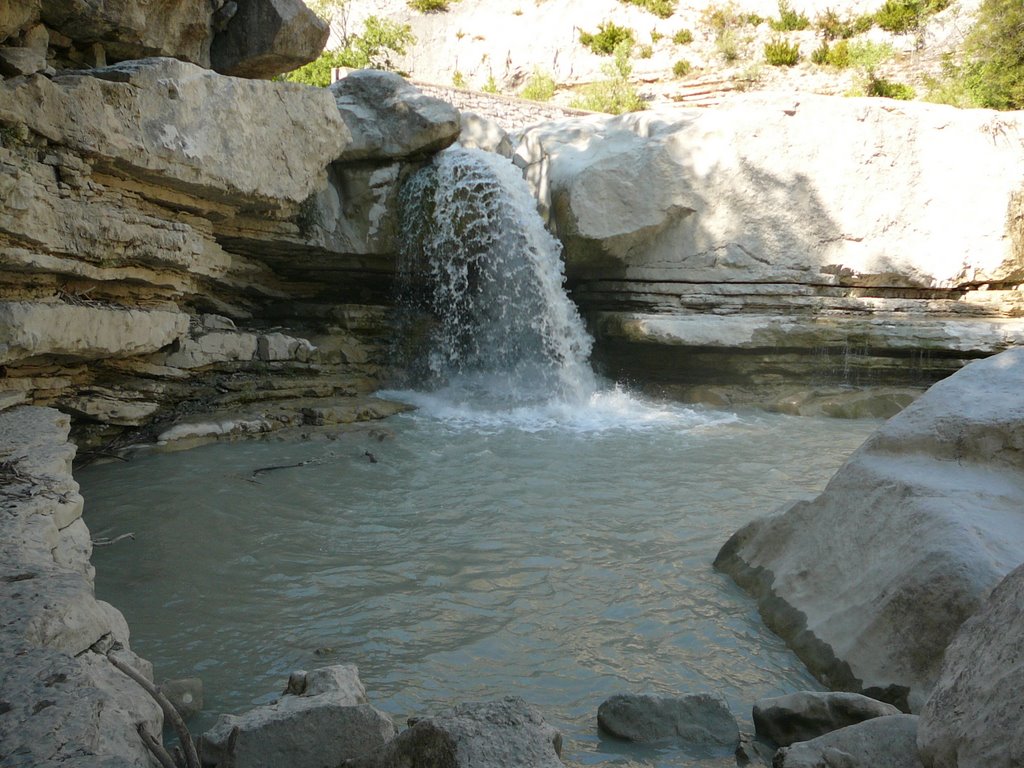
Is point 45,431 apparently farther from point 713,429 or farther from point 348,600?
point 713,429

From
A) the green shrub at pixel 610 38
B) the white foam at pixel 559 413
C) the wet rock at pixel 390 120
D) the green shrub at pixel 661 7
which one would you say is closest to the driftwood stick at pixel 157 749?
the white foam at pixel 559 413

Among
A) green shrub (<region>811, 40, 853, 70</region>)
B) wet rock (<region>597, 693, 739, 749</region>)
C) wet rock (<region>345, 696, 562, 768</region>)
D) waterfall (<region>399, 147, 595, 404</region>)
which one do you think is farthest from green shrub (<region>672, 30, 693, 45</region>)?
wet rock (<region>345, 696, 562, 768</region>)

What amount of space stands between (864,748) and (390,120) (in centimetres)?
794

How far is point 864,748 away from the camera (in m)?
1.99

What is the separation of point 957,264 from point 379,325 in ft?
22.1

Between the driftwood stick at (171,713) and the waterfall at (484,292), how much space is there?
23.2ft

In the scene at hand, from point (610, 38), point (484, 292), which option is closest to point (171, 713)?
point (484, 292)

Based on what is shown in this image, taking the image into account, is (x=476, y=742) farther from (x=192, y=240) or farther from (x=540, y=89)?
(x=540, y=89)

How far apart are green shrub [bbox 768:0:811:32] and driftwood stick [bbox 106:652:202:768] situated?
24.2m

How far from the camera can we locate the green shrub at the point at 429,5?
90.4 feet

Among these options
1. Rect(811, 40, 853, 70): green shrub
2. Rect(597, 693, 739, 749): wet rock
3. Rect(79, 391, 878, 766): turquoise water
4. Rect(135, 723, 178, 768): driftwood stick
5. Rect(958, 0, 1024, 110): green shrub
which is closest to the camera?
Rect(135, 723, 178, 768): driftwood stick

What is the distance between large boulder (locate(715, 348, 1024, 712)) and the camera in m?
2.53

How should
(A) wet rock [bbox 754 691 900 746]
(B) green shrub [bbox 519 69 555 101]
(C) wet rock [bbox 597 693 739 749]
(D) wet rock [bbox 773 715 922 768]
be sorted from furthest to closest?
(B) green shrub [bbox 519 69 555 101]
(C) wet rock [bbox 597 693 739 749]
(A) wet rock [bbox 754 691 900 746]
(D) wet rock [bbox 773 715 922 768]

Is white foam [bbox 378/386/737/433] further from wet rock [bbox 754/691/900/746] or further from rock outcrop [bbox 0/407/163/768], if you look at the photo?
wet rock [bbox 754/691/900/746]
